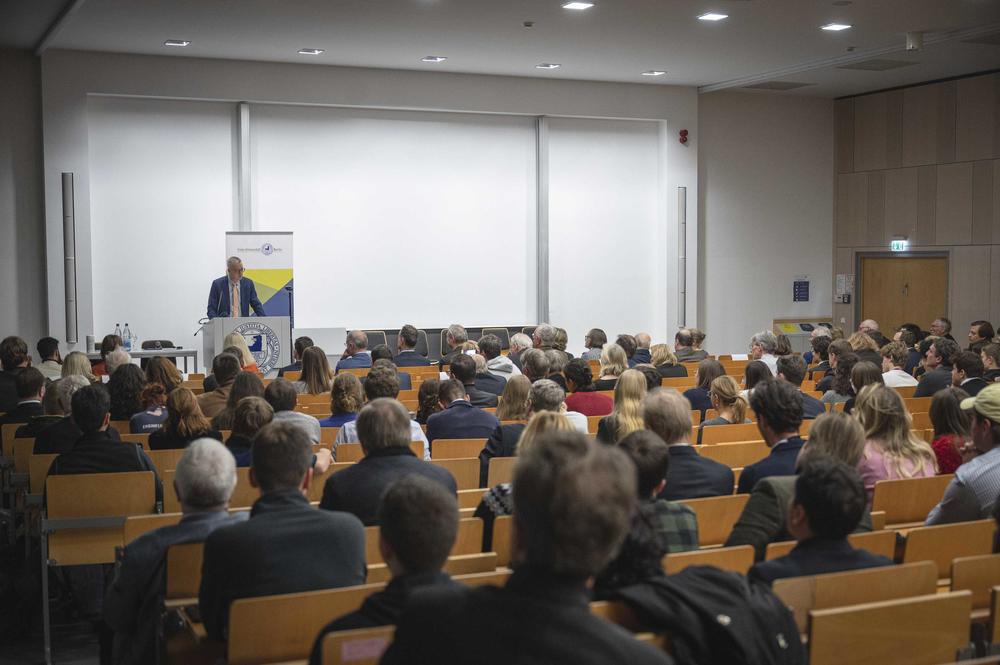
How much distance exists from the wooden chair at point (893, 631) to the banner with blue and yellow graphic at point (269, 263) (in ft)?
36.1

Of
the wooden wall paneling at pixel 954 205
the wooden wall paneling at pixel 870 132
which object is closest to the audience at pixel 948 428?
the wooden wall paneling at pixel 954 205

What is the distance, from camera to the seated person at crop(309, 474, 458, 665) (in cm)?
242

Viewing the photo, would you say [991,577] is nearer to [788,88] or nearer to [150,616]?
[150,616]

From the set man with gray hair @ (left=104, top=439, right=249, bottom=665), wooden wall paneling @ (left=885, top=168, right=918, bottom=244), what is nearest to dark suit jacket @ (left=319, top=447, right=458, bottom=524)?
man with gray hair @ (left=104, top=439, right=249, bottom=665)

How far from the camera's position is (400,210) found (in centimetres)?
1535

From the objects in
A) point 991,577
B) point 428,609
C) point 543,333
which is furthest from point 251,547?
point 543,333

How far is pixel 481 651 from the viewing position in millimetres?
1810

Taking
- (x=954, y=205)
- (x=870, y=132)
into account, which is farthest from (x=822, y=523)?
(x=870, y=132)

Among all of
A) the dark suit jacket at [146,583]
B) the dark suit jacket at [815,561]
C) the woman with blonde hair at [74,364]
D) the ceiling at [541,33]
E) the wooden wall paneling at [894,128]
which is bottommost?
the dark suit jacket at [146,583]

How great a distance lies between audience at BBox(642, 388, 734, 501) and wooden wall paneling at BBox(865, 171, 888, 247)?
1439 cm

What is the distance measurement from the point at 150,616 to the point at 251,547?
0.71 metres

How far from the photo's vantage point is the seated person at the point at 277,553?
10.1 ft

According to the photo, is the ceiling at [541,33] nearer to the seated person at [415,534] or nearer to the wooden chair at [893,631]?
the wooden chair at [893,631]

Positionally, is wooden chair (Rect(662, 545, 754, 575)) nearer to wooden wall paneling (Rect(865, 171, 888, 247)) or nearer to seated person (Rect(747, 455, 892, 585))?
seated person (Rect(747, 455, 892, 585))
